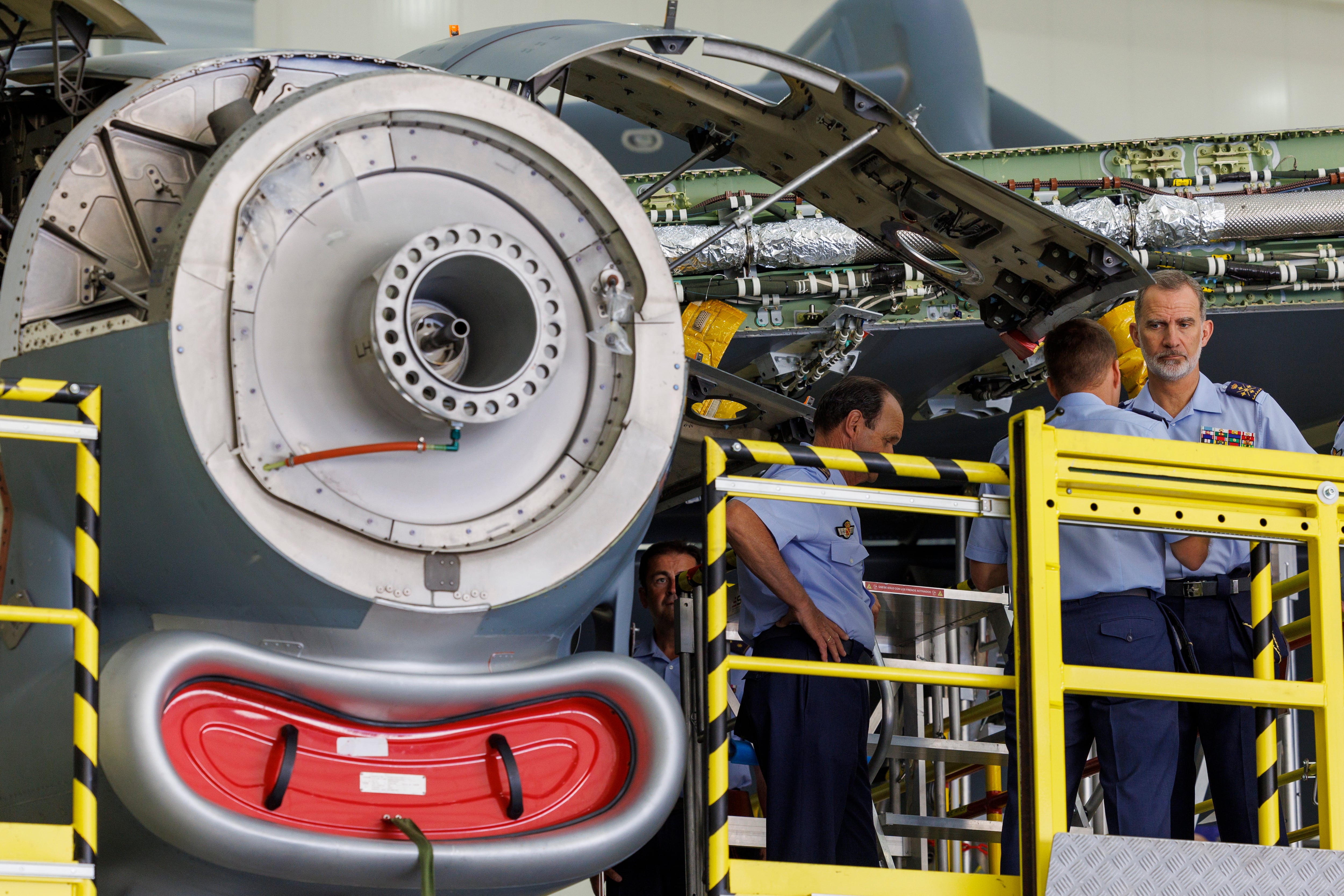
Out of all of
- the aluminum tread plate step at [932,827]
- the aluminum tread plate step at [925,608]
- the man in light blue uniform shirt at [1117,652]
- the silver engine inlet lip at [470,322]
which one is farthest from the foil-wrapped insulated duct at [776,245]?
the silver engine inlet lip at [470,322]

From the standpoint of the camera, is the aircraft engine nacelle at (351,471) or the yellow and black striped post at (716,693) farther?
the yellow and black striped post at (716,693)

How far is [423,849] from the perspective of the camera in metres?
2.73

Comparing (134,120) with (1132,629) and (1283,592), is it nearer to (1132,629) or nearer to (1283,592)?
(1132,629)

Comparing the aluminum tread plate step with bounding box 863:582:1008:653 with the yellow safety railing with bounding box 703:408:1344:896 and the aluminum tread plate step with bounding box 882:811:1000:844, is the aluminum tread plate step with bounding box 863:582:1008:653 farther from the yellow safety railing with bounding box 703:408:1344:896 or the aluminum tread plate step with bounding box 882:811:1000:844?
the yellow safety railing with bounding box 703:408:1344:896

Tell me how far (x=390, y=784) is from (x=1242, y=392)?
3.37 metres

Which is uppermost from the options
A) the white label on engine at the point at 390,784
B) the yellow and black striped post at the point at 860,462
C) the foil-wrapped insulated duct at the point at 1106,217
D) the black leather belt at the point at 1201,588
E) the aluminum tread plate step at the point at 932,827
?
the foil-wrapped insulated duct at the point at 1106,217

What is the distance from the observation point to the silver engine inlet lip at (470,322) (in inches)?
114

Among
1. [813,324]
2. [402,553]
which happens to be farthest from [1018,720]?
[813,324]

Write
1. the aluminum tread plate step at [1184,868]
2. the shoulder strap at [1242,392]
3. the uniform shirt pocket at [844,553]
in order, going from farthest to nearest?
the uniform shirt pocket at [844,553]
the shoulder strap at [1242,392]
the aluminum tread plate step at [1184,868]

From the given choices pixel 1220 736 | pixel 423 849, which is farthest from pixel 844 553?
pixel 423 849

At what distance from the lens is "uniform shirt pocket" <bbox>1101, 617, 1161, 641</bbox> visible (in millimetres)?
3977

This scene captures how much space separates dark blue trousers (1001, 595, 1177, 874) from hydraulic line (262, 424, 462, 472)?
189 centimetres

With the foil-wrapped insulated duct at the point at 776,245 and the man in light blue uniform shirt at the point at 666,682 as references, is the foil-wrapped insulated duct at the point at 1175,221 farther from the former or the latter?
the man in light blue uniform shirt at the point at 666,682

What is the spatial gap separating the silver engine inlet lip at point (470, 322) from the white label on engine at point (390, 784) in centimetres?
82
